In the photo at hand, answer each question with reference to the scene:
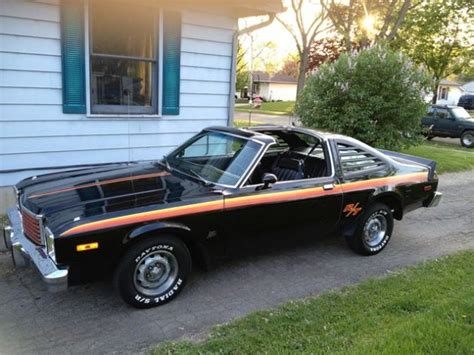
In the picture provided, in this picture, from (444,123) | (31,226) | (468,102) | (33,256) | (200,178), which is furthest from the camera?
(468,102)

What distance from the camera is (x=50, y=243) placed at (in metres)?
3.43

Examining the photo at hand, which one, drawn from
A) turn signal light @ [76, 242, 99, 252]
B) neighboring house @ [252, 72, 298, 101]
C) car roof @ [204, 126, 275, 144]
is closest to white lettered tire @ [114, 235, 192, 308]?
turn signal light @ [76, 242, 99, 252]

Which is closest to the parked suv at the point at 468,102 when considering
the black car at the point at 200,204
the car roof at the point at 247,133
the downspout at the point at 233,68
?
the downspout at the point at 233,68

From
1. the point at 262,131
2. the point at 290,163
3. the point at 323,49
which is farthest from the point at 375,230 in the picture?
the point at 323,49

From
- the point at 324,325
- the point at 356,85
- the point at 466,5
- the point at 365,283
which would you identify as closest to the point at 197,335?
the point at 324,325

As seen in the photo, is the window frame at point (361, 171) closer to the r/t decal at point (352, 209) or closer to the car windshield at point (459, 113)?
the r/t decal at point (352, 209)

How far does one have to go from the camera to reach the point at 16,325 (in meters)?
3.59

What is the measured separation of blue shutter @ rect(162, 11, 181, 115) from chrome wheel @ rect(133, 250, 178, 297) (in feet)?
12.5

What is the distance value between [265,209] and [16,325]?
2.36 meters

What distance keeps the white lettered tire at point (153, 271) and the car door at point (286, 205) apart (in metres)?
0.59

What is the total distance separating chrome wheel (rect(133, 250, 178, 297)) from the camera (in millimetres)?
3768

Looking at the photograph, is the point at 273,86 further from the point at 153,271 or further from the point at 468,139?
the point at 153,271

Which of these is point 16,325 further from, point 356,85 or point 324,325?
point 356,85

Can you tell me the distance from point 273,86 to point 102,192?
81368 millimetres
